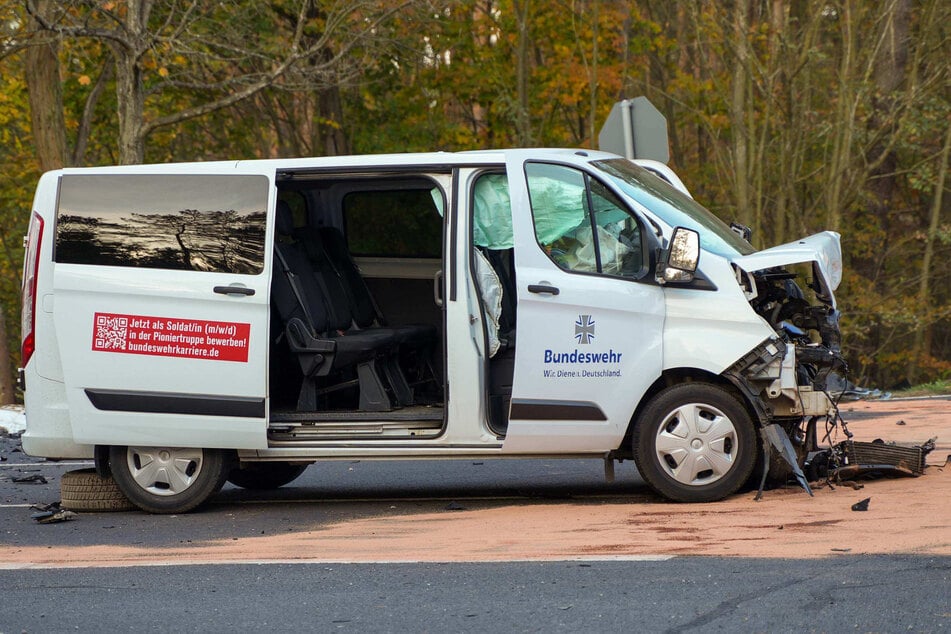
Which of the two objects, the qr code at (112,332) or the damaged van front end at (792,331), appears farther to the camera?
the qr code at (112,332)

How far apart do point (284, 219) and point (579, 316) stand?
2.22m

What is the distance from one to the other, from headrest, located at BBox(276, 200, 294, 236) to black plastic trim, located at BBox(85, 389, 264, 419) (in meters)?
1.21

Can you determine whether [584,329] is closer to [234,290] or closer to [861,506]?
[861,506]

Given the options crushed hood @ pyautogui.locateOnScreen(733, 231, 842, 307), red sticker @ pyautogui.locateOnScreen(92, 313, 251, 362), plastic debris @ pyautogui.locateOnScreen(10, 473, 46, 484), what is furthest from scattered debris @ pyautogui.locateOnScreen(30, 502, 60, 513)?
crushed hood @ pyautogui.locateOnScreen(733, 231, 842, 307)

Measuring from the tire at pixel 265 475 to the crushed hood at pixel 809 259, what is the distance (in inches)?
151

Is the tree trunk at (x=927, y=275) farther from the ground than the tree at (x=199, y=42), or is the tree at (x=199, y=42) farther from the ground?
the tree at (x=199, y=42)

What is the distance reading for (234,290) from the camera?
808cm

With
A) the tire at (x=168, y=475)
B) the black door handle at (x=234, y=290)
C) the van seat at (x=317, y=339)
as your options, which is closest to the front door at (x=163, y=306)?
the black door handle at (x=234, y=290)

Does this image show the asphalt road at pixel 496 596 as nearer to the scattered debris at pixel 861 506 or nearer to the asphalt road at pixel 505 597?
the asphalt road at pixel 505 597

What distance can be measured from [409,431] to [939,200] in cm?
2122

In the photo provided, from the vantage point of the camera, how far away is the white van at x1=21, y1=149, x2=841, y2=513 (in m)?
7.75

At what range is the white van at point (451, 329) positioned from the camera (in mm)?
7750

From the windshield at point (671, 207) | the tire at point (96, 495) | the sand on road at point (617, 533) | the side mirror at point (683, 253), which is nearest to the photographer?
the sand on road at point (617, 533)

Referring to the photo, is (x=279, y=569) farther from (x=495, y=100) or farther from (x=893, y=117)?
(x=495, y=100)
